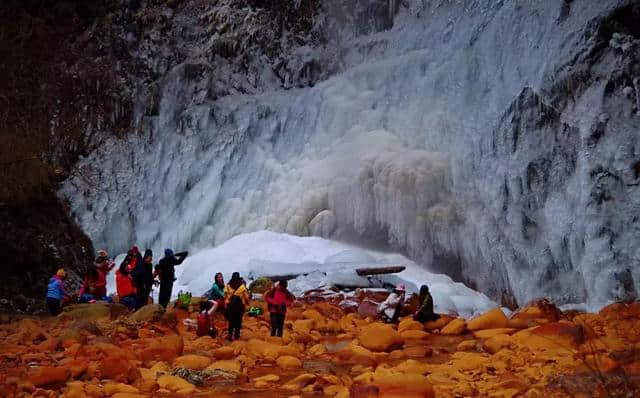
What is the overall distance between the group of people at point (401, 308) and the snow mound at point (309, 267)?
7.32 ft

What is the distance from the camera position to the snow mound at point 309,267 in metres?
12.6

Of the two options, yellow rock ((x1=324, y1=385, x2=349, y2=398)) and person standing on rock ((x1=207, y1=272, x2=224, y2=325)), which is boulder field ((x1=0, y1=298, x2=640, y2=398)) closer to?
yellow rock ((x1=324, y1=385, x2=349, y2=398))

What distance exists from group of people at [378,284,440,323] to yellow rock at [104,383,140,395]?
525 centimetres

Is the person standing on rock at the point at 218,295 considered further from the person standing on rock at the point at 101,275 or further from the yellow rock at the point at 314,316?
the person standing on rock at the point at 101,275

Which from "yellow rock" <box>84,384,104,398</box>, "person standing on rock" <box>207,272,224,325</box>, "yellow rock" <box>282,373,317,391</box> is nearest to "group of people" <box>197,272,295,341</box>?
"person standing on rock" <box>207,272,224,325</box>

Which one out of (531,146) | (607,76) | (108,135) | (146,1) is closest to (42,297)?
(531,146)

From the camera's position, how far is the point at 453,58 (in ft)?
57.6

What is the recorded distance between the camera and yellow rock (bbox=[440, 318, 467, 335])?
8.63 metres

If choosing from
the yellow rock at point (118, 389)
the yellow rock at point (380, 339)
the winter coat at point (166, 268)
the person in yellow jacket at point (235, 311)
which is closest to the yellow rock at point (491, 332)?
the yellow rock at point (380, 339)

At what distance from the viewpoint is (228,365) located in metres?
6.14

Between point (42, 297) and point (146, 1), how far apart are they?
18233 mm

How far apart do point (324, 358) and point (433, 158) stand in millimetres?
9811

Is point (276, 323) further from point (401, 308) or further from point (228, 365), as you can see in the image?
point (401, 308)

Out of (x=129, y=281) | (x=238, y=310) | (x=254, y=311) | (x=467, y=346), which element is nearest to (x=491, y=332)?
(x=467, y=346)
